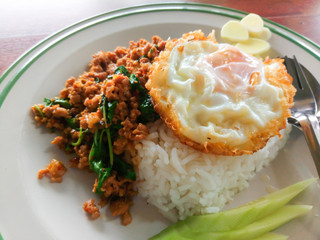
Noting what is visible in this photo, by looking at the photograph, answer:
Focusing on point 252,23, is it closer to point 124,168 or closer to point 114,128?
point 114,128

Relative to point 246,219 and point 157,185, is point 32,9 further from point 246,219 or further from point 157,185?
point 246,219

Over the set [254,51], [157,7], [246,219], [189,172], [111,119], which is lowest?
[246,219]

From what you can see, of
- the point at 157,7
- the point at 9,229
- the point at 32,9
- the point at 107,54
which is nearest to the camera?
the point at 9,229

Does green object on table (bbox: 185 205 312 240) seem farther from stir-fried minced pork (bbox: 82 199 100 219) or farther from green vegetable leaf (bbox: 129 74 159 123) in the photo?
green vegetable leaf (bbox: 129 74 159 123)

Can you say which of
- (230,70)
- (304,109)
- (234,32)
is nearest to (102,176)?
(230,70)

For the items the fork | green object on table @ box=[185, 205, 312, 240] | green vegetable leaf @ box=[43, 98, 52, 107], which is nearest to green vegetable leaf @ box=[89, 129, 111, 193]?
green vegetable leaf @ box=[43, 98, 52, 107]

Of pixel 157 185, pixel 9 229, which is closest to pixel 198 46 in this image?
pixel 157 185

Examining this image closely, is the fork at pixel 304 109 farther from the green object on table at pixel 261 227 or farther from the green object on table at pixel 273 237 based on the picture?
the green object on table at pixel 273 237
